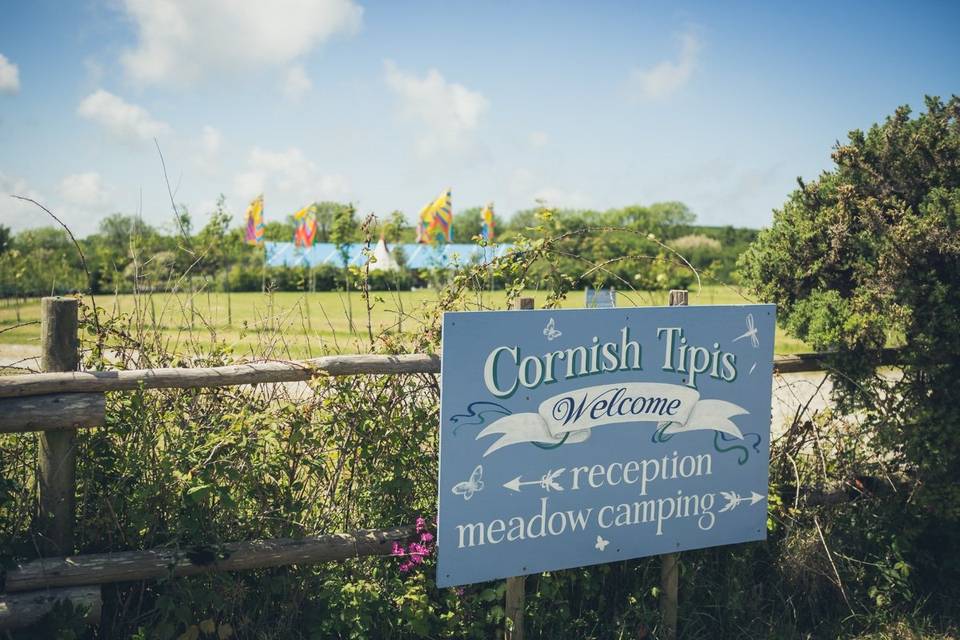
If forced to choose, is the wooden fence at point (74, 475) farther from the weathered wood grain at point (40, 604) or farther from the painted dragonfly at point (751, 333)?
the painted dragonfly at point (751, 333)

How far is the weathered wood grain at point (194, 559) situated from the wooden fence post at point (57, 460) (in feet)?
0.41

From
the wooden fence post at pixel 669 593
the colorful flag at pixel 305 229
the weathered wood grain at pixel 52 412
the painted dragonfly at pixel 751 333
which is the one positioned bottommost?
the wooden fence post at pixel 669 593

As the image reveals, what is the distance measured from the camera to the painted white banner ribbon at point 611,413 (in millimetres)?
3115

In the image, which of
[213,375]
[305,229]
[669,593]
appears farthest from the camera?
[305,229]

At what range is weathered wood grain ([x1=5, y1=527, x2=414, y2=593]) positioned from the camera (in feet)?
9.82

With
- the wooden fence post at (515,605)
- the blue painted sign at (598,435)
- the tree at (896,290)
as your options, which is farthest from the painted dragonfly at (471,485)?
the tree at (896,290)

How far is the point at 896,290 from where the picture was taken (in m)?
3.81

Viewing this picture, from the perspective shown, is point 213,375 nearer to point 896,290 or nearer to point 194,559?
point 194,559

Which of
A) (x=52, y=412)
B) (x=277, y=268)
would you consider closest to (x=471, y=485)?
(x=52, y=412)

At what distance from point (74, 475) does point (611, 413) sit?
2.34 m

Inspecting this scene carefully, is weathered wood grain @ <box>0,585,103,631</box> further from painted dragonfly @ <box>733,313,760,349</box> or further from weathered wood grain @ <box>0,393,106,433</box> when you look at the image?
painted dragonfly @ <box>733,313,760,349</box>

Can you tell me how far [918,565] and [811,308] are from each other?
1.57 metres

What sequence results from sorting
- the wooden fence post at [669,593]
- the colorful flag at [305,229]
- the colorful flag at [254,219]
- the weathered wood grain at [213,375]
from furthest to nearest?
the colorful flag at [305,229], the colorful flag at [254,219], the wooden fence post at [669,593], the weathered wood grain at [213,375]

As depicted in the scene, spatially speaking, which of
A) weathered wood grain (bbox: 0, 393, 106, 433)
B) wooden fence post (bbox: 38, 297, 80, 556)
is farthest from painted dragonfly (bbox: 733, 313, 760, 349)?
wooden fence post (bbox: 38, 297, 80, 556)
